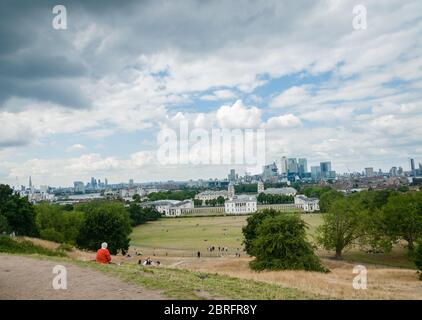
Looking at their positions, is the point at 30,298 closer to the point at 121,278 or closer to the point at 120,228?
the point at 121,278

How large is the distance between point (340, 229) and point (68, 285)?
44.7 m

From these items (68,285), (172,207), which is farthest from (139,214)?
(68,285)

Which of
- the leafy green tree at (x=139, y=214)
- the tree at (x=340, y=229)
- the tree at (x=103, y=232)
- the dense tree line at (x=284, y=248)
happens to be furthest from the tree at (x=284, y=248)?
the leafy green tree at (x=139, y=214)

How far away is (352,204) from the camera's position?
5741 centimetres

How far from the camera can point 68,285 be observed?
13969 millimetres

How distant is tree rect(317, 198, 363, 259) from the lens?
174 feet

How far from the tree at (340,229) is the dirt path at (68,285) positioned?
4065cm

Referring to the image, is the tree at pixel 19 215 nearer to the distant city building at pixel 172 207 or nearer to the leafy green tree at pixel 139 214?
the leafy green tree at pixel 139 214

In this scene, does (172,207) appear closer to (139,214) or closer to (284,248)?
(139,214)

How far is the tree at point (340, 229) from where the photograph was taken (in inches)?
2089

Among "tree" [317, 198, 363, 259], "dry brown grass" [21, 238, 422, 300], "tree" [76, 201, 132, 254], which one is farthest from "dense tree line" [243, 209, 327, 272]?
"tree" [76, 201, 132, 254]
